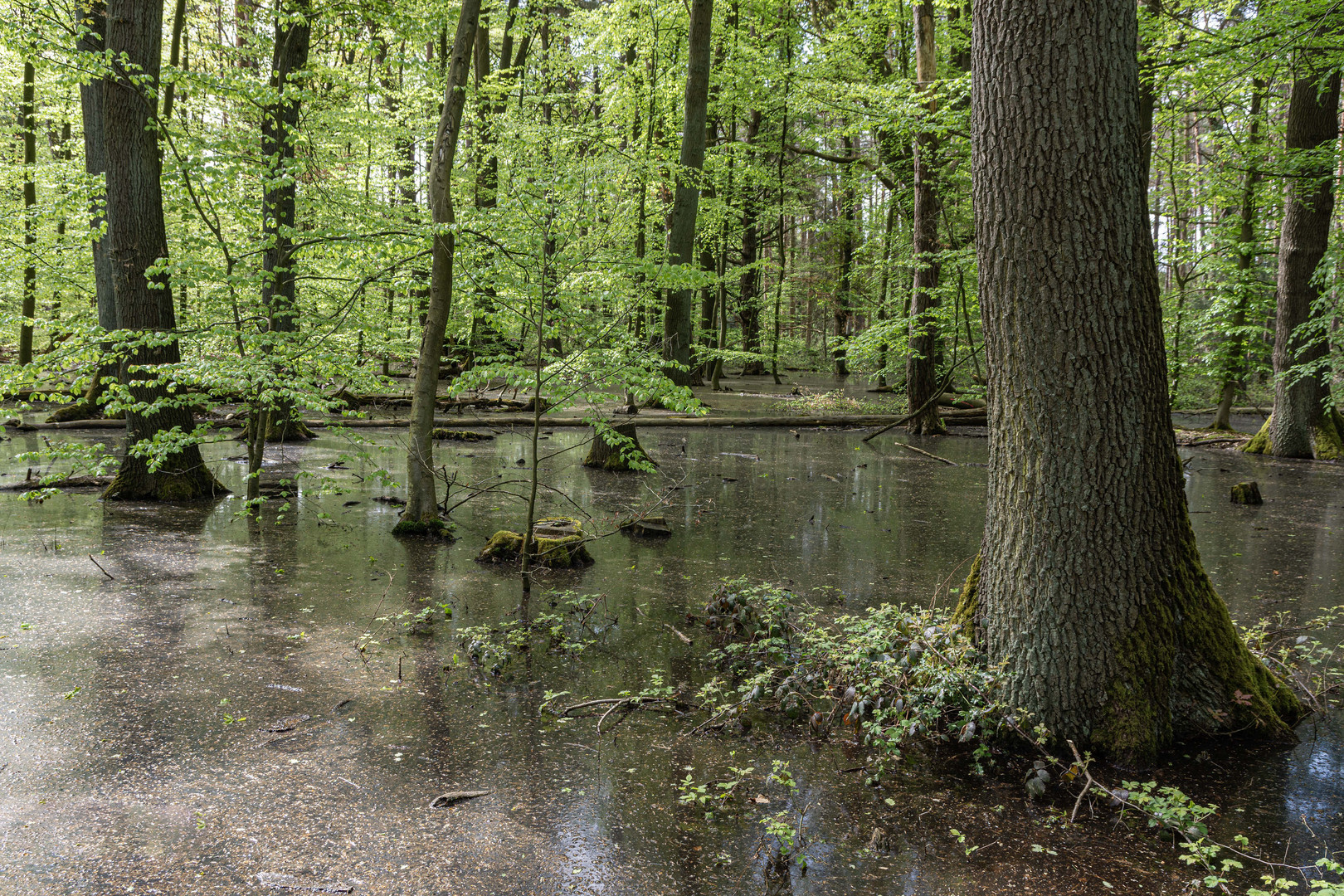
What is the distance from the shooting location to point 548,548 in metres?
6.91

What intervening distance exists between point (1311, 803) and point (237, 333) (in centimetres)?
818

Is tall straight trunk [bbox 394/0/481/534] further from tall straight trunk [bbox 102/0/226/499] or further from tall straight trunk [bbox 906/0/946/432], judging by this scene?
tall straight trunk [bbox 906/0/946/432]

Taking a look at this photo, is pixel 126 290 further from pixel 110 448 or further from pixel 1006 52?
pixel 1006 52

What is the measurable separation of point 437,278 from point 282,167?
1.92m

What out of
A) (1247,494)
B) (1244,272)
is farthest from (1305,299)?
(1247,494)

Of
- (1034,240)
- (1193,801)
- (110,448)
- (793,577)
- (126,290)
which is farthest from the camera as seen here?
(110,448)

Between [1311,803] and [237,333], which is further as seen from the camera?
[237,333]

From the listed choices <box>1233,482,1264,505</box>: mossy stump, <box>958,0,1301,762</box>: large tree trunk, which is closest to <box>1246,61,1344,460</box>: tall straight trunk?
<box>1233,482,1264,505</box>: mossy stump

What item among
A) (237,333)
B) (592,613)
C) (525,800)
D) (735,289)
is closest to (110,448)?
(237,333)

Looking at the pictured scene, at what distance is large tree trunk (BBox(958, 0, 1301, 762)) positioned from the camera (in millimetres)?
3482

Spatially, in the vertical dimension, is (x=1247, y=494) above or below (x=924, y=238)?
below

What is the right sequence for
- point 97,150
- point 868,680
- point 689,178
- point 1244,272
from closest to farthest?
1. point 868,680
2. point 97,150
3. point 689,178
4. point 1244,272

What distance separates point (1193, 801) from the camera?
10.3 ft

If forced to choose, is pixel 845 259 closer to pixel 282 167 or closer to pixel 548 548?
pixel 282 167
